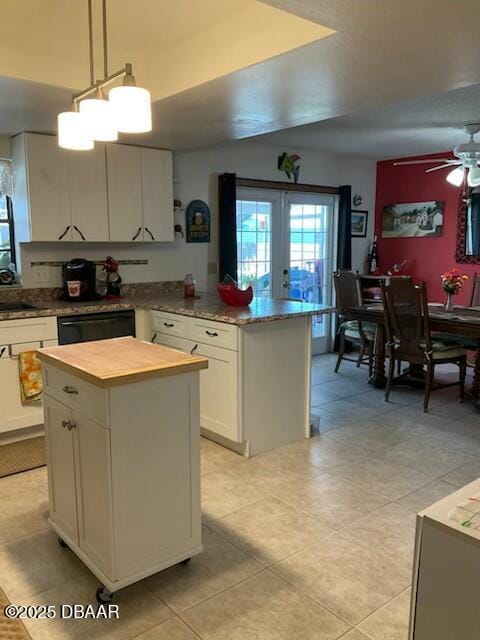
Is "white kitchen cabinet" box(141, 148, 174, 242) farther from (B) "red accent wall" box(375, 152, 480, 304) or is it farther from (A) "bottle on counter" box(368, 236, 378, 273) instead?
(B) "red accent wall" box(375, 152, 480, 304)

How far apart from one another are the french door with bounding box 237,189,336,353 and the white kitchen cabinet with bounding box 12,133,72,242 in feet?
6.56

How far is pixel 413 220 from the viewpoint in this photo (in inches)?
252

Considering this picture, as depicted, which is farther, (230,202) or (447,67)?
(230,202)

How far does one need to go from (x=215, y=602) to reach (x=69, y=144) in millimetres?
1908

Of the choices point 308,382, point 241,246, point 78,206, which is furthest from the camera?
point 241,246

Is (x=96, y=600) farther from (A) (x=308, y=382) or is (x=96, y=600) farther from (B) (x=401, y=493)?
(A) (x=308, y=382)

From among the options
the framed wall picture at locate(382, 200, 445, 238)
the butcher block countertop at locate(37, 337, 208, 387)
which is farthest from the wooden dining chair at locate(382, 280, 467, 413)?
the butcher block countertop at locate(37, 337, 208, 387)

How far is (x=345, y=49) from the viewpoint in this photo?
229 centimetres

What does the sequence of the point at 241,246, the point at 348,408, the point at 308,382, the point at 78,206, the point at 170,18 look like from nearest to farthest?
the point at 170,18
the point at 308,382
the point at 78,206
the point at 348,408
the point at 241,246

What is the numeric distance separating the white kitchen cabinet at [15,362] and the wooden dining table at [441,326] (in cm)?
284

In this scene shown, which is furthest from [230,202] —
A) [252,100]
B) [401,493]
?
[401,493]

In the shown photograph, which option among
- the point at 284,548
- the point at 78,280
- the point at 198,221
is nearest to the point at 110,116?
the point at 284,548

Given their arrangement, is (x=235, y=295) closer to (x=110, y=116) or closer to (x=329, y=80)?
(x=329, y=80)

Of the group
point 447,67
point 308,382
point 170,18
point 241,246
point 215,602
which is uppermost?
point 170,18
